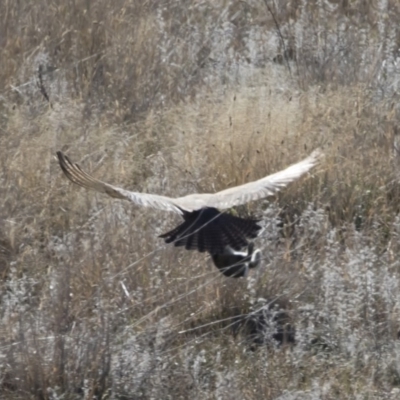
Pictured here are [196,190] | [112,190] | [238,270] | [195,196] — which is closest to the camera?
[112,190]

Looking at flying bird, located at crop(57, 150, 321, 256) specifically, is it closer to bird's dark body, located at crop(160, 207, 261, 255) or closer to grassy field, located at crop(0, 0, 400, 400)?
bird's dark body, located at crop(160, 207, 261, 255)

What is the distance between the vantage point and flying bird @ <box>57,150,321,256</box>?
5.05 metres

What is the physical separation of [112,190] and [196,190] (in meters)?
1.31

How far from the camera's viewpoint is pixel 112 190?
5008 mm

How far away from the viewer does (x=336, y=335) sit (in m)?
A: 5.05

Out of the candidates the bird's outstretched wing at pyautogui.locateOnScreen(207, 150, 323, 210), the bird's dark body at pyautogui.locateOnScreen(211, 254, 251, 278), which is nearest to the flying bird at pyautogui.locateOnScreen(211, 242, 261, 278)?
the bird's dark body at pyautogui.locateOnScreen(211, 254, 251, 278)

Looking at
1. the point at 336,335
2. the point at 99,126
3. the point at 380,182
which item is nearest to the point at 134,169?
the point at 99,126

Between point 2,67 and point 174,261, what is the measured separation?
9.65 feet

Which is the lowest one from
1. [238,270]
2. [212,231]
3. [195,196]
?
[238,270]

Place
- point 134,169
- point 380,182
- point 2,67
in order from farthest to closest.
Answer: point 2,67 → point 134,169 → point 380,182

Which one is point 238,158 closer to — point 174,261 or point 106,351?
point 174,261

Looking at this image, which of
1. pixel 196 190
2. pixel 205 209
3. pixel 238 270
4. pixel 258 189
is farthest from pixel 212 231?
pixel 196 190

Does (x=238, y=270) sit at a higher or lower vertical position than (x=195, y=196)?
lower

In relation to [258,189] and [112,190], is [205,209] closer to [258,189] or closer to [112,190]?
[258,189]
